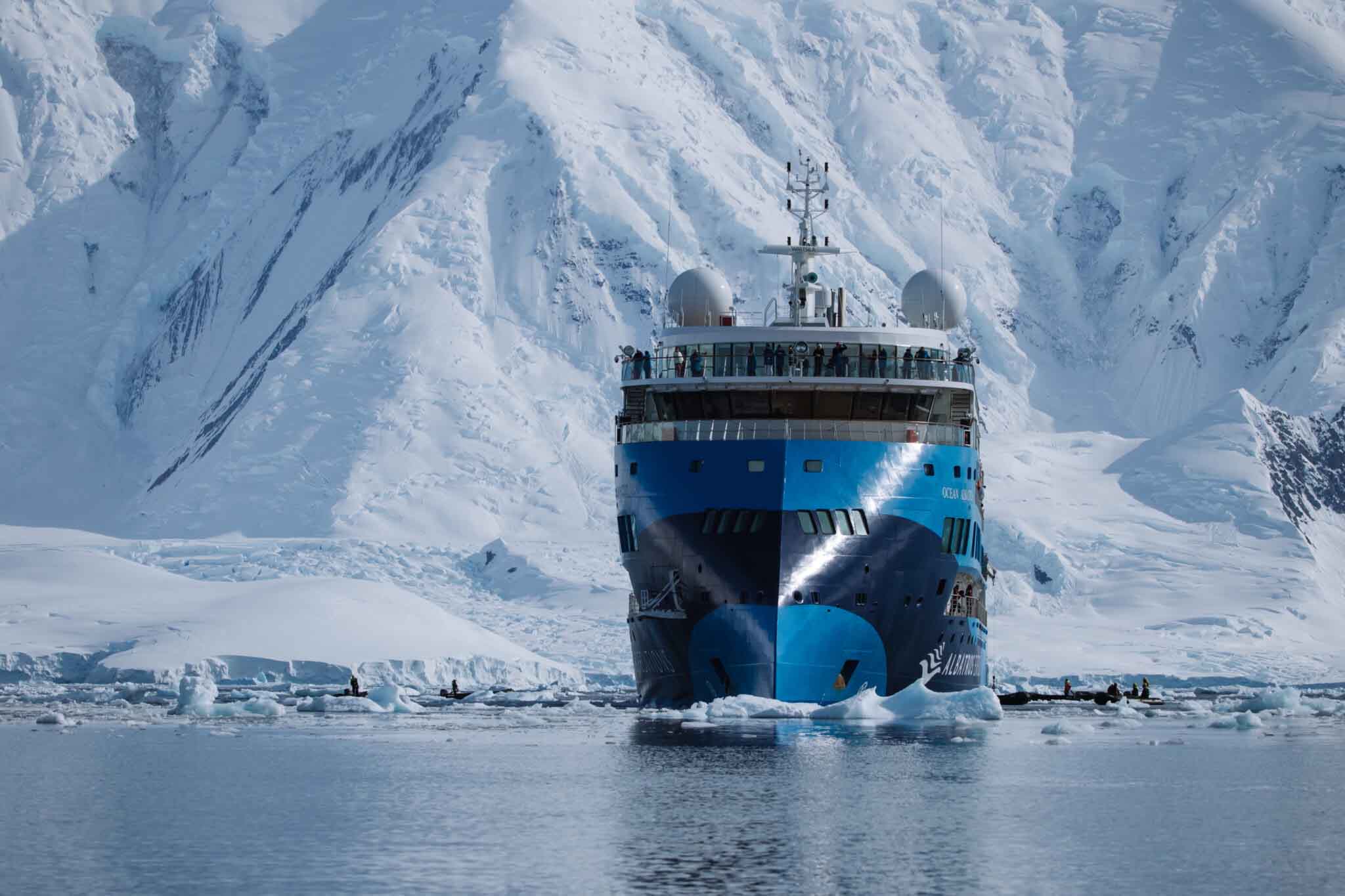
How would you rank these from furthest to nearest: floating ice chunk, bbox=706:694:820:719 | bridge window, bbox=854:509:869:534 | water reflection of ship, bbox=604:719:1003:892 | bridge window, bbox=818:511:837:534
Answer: bridge window, bbox=854:509:869:534
bridge window, bbox=818:511:837:534
floating ice chunk, bbox=706:694:820:719
water reflection of ship, bbox=604:719:1003:892

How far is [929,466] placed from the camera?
83.1 m

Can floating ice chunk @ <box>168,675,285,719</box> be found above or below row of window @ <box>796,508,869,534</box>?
below

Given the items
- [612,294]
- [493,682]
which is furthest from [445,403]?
[493,682]

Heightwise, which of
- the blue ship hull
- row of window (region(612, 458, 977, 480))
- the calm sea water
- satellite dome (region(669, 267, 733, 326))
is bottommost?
the calm sea water

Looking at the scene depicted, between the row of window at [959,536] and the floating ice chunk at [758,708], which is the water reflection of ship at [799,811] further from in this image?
the row of window at [959,536]

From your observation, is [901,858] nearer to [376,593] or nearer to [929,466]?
[929,466]

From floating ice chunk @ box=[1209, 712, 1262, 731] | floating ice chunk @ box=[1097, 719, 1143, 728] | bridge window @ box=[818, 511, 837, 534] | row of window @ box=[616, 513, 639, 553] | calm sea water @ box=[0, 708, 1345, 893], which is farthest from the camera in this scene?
floating ice chunk @ box=[1097, 719, 1143, 728]

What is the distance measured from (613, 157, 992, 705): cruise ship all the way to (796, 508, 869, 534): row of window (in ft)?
0.14

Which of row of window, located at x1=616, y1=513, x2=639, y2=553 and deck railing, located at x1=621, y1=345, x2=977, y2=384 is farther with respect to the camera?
row of window, located at x1=616, y1=513, x2=639, y2=553

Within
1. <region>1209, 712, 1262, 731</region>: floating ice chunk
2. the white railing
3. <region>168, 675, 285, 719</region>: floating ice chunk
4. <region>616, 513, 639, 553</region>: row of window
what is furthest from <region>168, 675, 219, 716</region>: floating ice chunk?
<region>1209, 712, 1262, 731</region>: floating ice chunk

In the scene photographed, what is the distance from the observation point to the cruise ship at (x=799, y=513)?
7938 cm

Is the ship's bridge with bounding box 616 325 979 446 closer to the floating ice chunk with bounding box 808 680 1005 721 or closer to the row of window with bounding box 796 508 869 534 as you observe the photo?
the row of window with bounding box 796 508 869 534

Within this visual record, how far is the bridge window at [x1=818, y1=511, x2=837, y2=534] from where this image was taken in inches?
3135

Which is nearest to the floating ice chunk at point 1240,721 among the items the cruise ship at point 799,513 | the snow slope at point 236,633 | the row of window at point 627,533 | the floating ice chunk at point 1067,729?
the floating ice chunk at point 1067,729
